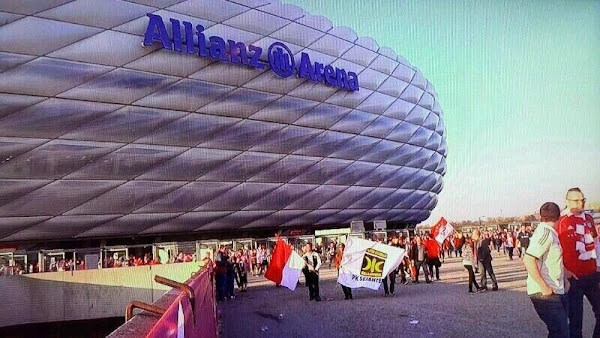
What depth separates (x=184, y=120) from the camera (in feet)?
63.5

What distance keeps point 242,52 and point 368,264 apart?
485 inches

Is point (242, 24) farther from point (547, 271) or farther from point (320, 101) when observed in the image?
point (547, 271)

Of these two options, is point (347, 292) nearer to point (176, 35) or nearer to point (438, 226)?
point (438, 226)

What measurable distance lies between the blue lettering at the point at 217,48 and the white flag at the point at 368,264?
1144cm

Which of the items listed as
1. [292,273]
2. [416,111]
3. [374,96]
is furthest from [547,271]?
A: [416,111]

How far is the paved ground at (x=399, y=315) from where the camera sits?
231 inches

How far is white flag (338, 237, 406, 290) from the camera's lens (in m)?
9.75

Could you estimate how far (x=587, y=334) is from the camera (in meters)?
4.84

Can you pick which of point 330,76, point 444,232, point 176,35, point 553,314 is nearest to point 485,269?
point 444,232

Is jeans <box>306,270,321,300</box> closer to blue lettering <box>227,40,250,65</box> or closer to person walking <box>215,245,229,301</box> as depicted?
person walking <box>215,245,229,301</box>

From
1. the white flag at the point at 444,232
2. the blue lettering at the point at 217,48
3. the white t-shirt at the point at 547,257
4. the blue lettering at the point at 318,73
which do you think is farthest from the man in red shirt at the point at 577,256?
the blue lettering at the point at 318,73

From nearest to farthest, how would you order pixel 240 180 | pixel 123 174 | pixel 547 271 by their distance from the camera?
pixel 547 271
pixel 123 174
pixel 240 180

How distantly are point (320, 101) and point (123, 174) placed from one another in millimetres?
8598

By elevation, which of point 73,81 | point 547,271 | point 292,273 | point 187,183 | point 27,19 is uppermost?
point 27,19
